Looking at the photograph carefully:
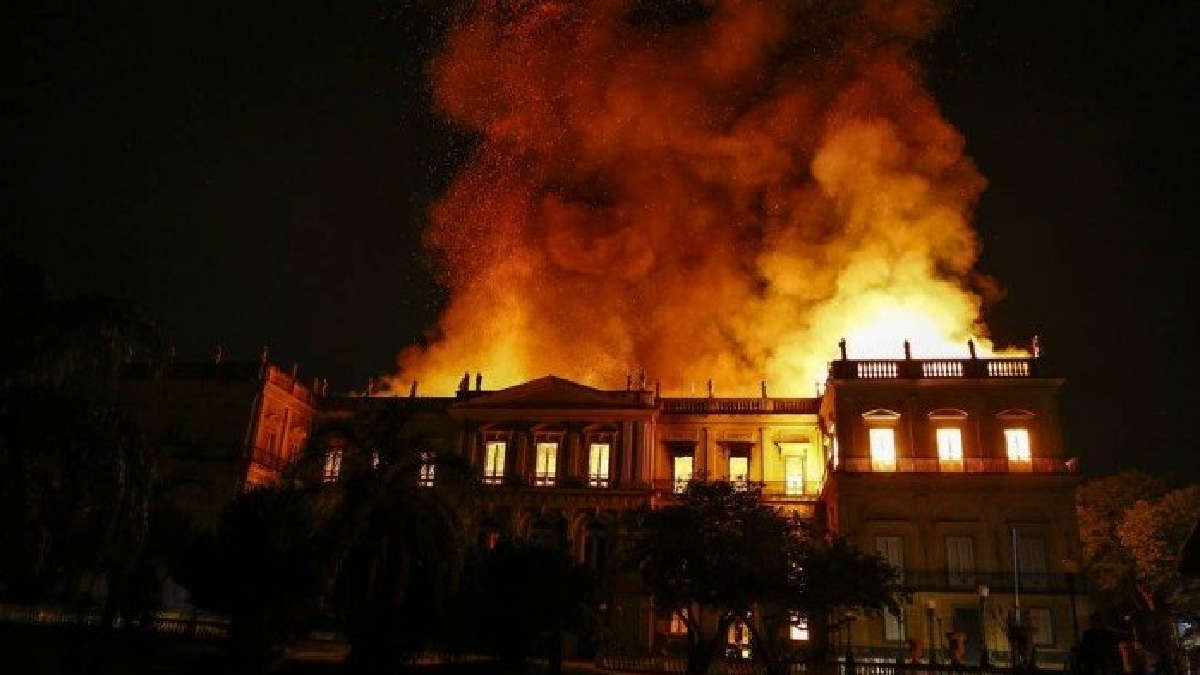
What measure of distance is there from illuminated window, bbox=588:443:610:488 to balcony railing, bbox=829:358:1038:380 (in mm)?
10028

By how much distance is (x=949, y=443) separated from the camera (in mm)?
34000

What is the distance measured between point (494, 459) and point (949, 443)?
61.0ft

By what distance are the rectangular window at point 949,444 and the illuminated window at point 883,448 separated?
1680 mm

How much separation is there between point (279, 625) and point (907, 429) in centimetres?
2495

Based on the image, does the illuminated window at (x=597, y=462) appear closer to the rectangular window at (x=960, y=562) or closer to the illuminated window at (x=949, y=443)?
the illuminated window at (x=949, y=443)

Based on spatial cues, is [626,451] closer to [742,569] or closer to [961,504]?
[961,504]

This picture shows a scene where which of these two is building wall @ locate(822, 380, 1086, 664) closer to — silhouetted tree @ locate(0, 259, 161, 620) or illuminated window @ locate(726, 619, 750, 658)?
illuminated window @ locate(726, 619, 750, 658)

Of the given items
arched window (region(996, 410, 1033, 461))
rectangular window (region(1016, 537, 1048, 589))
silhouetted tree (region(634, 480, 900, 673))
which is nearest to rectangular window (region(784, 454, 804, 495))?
arched window (region(996, 410, 1033, 461))

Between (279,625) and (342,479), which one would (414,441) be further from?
(279,625)

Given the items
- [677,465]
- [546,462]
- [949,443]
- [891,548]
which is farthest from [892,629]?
[546,462]

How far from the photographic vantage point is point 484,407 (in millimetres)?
39125

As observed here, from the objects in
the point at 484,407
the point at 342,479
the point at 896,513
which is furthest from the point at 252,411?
the point at 896,513

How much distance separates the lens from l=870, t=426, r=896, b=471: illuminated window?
33.7m

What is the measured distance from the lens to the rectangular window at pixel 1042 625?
3023 centimetres
